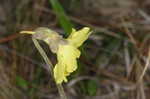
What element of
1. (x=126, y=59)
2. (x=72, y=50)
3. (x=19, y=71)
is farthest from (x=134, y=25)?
(x=72, y=50)

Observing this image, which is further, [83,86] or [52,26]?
[52,26]

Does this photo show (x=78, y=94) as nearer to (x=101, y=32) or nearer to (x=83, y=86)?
(x=83, y=86)

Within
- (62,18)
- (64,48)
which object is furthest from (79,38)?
(62,18)

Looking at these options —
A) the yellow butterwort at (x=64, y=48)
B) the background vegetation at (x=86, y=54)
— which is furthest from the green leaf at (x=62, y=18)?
the yellow butterwort at (x=64, y=48)

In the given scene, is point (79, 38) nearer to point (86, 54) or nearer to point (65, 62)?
point (65, 62)

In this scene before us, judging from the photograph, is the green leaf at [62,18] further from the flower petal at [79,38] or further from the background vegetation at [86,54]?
Result: the flower petal at [79,38]

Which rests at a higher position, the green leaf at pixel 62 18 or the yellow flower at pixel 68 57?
the yellow flower at pixel 68 57
